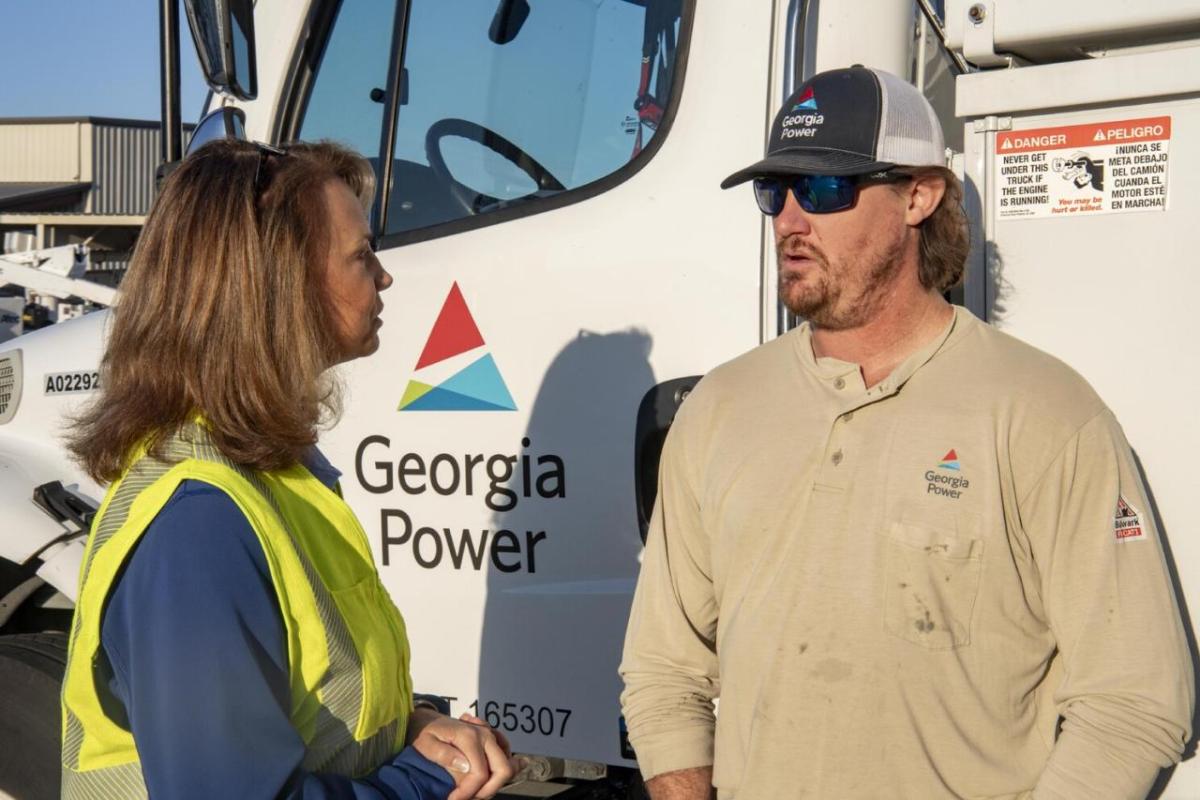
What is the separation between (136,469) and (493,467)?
51.1 inches

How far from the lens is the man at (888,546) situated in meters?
1.83

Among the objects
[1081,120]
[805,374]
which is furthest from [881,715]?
[1081,120]

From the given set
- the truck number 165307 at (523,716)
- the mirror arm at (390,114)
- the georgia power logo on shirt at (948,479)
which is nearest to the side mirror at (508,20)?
the mirror arm at (390,114)

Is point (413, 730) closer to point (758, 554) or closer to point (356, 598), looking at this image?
point (356, 598)

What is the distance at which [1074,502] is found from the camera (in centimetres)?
184

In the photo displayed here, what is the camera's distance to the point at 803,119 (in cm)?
214

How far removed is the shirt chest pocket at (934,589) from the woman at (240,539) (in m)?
0.59

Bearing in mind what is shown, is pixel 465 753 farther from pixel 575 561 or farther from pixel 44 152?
pixel 44 152

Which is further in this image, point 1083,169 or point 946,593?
point 1083,169

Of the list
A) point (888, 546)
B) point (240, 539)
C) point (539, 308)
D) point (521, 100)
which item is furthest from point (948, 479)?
point (521, 100)

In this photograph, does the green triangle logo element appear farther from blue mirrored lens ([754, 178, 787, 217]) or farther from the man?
blue mirrored lens ([754, 178, 787, 217])

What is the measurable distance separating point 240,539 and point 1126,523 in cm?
116

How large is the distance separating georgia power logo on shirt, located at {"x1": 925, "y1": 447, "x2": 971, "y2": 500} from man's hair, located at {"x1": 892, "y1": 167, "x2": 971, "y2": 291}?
0.33 m

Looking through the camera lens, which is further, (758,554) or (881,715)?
(758,554)
